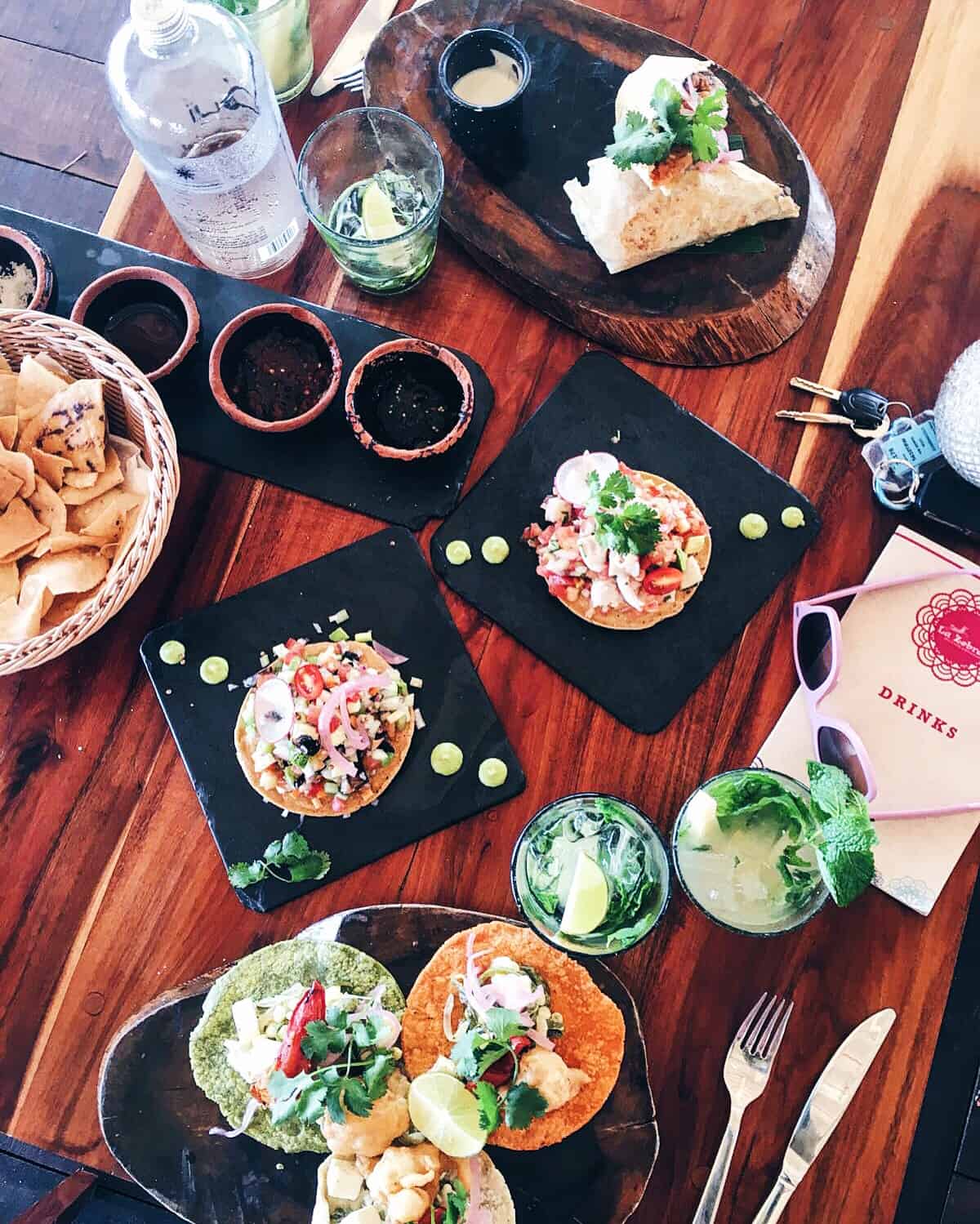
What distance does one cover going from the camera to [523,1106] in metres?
1.63

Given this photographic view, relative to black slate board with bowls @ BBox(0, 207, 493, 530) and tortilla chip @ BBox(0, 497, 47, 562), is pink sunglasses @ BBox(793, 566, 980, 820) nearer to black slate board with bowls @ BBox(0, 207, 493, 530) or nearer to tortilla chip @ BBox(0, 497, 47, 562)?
black slate board with bowls @ BBox(0, 207, 493, 530)

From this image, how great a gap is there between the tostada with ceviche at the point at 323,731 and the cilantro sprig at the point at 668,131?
1132mm

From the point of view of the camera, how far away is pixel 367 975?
71.8 inches

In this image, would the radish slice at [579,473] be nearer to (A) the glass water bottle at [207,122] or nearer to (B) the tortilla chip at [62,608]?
(A) the glass water bottle at [207,122]

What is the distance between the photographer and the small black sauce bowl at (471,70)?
2.02 metres

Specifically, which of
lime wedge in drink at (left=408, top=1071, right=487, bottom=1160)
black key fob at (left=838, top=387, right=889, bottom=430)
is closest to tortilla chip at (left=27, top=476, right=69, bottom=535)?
lime wedge in drink at (left=408, top=1071, right=487, bottom=1160)

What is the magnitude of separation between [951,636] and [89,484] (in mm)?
1710

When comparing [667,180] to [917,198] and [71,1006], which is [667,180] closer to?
[917,198]

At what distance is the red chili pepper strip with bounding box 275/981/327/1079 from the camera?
1685 mm

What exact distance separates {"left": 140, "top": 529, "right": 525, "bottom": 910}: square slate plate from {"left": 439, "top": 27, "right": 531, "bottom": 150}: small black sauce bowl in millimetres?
884

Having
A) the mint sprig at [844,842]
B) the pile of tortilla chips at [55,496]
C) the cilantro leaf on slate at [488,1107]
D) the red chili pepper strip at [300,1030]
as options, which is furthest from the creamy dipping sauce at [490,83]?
the cilantro leaf on slate at [488,1107]

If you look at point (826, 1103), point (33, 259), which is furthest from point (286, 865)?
point (33, 259)

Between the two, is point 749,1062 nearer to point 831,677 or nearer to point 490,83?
point 831,677

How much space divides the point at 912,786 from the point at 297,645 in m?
1.24
